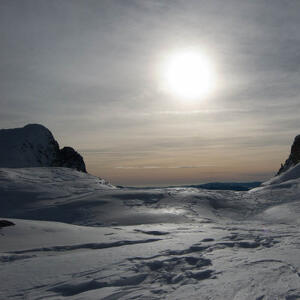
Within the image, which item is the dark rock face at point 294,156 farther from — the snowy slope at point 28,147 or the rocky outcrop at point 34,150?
Result: the snowy slope at point 28,147

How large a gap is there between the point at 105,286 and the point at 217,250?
3452mm

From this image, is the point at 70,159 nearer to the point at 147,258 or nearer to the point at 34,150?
the point at 34,150

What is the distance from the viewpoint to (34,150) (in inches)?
2968

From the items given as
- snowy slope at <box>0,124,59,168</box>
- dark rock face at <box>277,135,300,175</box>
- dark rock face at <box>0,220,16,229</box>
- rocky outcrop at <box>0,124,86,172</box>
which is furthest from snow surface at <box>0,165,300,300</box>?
rocky outcrop at <box>0,124,86,172</box>

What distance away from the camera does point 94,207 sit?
1567 cm

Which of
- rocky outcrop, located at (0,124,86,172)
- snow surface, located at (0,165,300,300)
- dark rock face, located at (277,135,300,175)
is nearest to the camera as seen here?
snow surface, located at (0,165,300,300)

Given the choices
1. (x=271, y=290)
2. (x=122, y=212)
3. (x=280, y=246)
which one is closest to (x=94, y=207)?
A: (x=122, y=212)

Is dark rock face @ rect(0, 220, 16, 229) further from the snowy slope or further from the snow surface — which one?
the snowy slope

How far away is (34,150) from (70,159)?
9561mm

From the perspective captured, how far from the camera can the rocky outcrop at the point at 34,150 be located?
6988 centimetres

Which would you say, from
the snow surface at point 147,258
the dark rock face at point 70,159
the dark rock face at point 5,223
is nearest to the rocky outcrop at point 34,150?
the dark rock face at point 70,159

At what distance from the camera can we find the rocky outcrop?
229 feet

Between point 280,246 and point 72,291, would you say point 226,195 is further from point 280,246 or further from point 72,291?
point 72,291

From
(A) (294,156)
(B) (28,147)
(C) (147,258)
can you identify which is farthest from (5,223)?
(B) (28,147)
